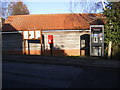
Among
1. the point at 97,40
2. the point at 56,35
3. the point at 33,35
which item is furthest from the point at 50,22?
A: the point at 97,40

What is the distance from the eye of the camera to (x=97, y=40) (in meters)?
11.6

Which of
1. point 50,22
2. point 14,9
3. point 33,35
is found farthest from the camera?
point 14,9

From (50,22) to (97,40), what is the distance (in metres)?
7.47

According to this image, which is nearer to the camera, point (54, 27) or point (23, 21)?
point (54, 27)

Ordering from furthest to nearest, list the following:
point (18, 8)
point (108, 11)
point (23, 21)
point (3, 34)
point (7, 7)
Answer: point (18, 8) → point (7, 7) → point (23, 21) → point (3, 34) → point (108, 11)

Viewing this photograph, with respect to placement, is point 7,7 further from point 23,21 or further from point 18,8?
point 23,21

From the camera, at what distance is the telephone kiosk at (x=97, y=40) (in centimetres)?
1142

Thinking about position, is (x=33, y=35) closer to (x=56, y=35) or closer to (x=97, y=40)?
(x=56, y=35)

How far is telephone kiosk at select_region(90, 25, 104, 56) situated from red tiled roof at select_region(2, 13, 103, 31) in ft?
12.1

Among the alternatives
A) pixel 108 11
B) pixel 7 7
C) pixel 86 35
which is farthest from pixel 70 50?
pixel 7 7

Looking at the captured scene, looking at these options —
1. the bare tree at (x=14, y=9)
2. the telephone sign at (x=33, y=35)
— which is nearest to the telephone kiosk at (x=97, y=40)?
the telephone sign at (x=33, y=35)

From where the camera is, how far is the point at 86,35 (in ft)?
50.4

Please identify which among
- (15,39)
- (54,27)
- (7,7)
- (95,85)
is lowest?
(95,85)

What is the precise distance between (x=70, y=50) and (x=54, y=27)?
322cm
